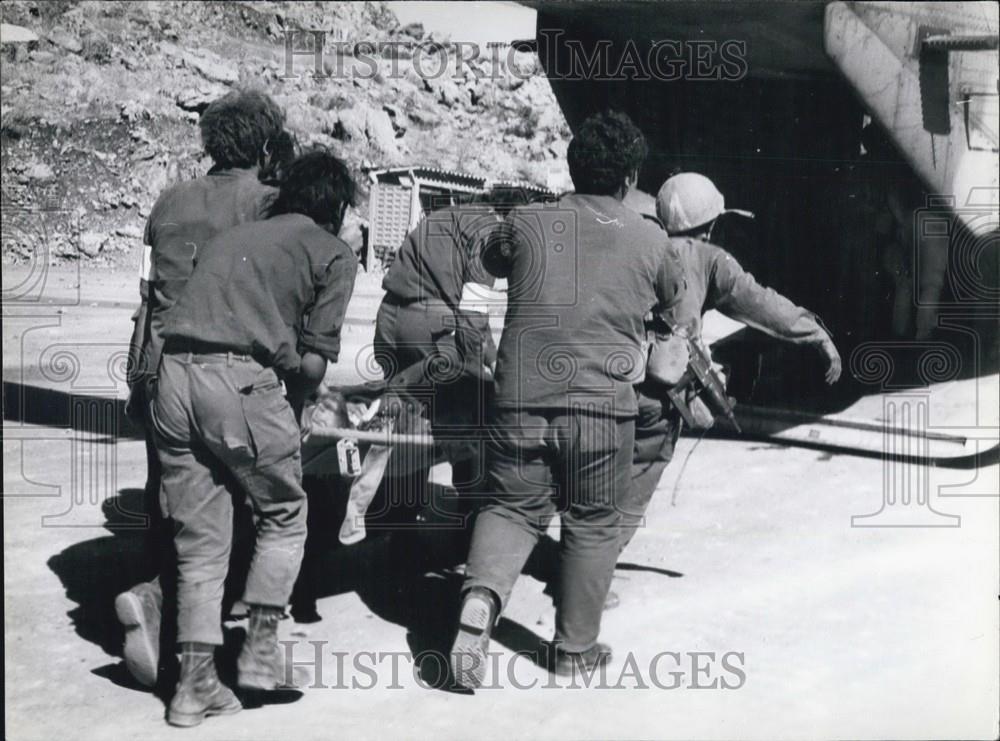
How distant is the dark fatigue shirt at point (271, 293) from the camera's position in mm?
3291

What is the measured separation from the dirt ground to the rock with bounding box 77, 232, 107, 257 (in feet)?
55.4

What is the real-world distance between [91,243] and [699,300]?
20607mm

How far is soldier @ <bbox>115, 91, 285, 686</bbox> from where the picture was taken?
3686 mm

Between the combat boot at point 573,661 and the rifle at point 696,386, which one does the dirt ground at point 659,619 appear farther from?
the rifle at point 696,386

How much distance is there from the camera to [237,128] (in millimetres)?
3760

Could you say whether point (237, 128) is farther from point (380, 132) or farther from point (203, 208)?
point (380, 132)

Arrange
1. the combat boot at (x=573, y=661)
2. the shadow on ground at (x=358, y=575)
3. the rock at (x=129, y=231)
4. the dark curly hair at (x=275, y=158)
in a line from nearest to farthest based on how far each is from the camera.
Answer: the combat boot at (x=573, y=661), the dark curly hair at (x=275, y=158), the shadow on ground at (x=358, y=575), the rock at (x=129, y=231)

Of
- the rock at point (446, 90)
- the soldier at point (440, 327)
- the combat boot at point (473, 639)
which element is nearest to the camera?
the combat boot at point (473, 639)

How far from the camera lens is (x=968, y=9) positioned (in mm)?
6094

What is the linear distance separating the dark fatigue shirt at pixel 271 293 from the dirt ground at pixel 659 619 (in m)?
1.14

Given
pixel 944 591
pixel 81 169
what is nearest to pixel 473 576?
pixel 944 591

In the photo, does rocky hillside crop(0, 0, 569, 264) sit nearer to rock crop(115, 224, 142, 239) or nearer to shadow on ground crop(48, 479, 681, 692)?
rock crop(115, 224, 142, 239)

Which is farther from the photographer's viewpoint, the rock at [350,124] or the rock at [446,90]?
the rock at [446,90]

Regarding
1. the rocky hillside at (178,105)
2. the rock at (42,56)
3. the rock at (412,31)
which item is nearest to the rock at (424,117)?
the rocky hillside at (178,105)
